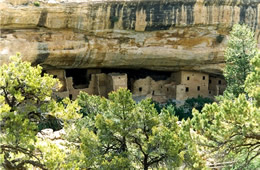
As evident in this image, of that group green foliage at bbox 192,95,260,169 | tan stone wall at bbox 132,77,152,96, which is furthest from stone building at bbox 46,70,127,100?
green foliage at bbox 192,95,260,169

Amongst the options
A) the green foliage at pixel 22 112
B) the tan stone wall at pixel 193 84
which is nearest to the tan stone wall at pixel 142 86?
the tan stone wall at pixel 193 84

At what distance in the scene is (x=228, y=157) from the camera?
36.6ft

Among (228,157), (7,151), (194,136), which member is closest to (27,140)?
(7,151)

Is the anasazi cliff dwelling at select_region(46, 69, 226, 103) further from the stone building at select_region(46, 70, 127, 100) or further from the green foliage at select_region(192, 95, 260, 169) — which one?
the green foliage at select_region(192, 95, 260, 169)

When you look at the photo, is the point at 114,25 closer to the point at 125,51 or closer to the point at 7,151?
the point at 125,51

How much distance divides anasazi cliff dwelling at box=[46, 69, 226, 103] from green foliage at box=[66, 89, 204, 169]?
1062cm

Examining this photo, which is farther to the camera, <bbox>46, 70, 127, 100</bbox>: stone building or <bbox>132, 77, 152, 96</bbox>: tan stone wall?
<bbox>132, 77, 152, 96</bbox>: tan stone wall

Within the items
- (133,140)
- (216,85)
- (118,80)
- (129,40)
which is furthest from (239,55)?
(133,140)

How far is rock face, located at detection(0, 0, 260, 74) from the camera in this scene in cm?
1756

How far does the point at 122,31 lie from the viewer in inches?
766

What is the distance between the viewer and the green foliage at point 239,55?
19859 millimetres

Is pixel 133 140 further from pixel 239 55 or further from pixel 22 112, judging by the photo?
pixel 239 55

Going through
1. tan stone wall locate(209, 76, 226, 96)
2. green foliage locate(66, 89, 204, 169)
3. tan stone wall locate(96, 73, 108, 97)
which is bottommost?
tan stone wall locate(209, 76, 226, 96)

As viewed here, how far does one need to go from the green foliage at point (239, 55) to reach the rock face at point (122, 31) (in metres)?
0.97
